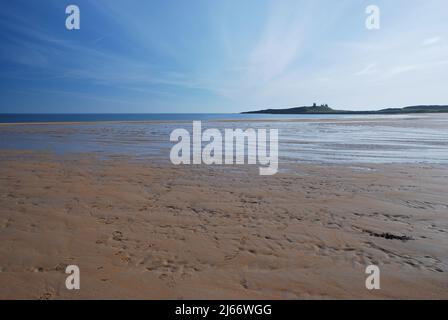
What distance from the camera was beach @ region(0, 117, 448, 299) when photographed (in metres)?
3.93

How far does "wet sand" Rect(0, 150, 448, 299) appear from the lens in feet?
12.9

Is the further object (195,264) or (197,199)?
(197,199)

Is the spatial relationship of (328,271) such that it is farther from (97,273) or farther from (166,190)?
(166,190)

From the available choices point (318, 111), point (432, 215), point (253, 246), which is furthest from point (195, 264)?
point (318, 111)

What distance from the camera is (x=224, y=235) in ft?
17.9

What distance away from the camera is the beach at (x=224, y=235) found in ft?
12.9

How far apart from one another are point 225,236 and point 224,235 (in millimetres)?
51

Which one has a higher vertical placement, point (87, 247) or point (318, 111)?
point (318, 111)

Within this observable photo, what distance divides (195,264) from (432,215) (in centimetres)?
530

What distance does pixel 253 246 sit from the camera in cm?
504

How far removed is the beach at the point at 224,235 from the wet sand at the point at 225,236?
2 centimetres

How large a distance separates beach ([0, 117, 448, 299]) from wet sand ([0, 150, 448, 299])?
2 cm
